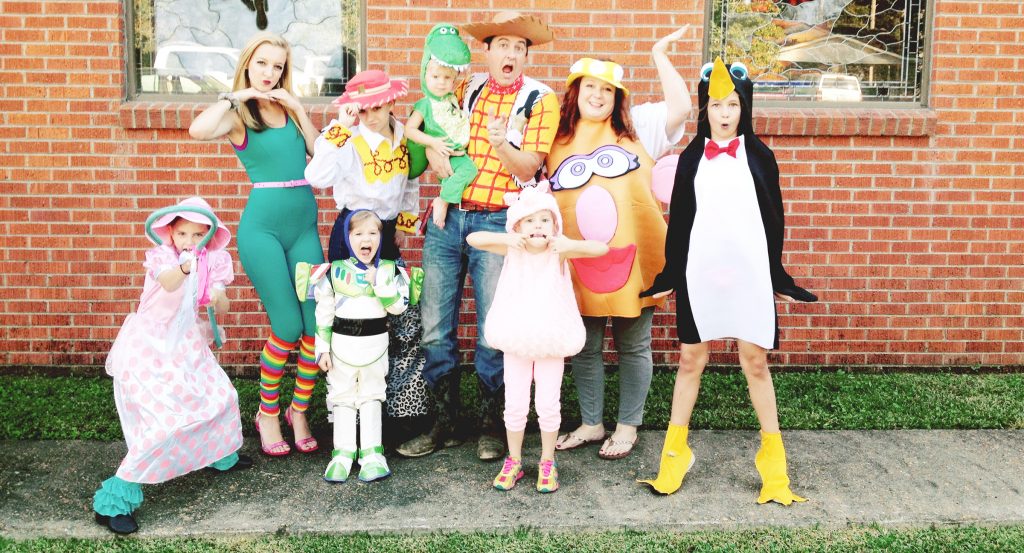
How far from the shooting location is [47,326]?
5.76 m

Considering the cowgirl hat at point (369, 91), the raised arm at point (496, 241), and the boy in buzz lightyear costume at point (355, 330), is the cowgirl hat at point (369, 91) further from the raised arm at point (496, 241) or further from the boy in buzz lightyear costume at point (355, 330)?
the raised arm at point (496, 241)

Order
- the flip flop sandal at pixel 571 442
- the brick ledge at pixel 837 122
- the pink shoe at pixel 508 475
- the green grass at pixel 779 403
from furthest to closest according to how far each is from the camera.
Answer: the brick ledge at pixel 837 122
the green grass at pixel 779 403
the flip flop sandal at pixel 571 442
the pink shoe at pixel 508 475

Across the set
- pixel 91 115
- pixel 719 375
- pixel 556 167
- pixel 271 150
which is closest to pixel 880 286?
pixel 719 375

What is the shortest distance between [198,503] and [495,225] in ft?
5.72

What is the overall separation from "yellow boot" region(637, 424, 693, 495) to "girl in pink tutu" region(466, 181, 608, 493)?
455mm

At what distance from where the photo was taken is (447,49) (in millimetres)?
4109

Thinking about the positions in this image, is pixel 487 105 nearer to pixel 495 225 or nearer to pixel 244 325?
pixel 495 225

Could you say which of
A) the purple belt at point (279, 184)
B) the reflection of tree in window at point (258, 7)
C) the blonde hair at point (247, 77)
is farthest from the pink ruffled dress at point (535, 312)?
the reflection of tree in window at point (258, 7)

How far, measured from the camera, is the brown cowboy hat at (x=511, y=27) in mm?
4086

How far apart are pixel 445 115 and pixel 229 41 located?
87.3 inches

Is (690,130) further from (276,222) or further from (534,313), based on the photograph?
(276,222)

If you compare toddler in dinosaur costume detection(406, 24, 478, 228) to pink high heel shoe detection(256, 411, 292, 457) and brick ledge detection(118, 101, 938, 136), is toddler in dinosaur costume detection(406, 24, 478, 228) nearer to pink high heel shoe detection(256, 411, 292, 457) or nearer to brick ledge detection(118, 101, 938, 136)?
pink high heel shoe detection(256, 411, 292, 457)

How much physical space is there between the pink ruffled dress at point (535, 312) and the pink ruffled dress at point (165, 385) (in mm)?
1233

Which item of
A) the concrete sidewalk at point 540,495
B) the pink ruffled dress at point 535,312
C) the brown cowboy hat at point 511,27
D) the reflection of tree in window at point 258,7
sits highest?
the reflection of tree in window at point 258,7
